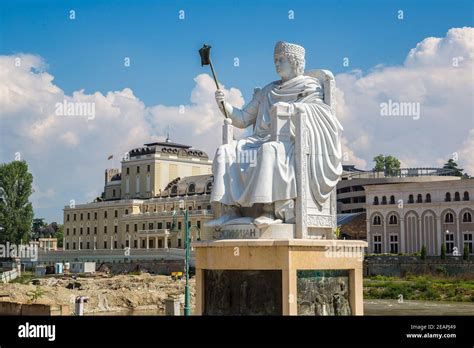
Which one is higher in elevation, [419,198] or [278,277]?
[419,198]

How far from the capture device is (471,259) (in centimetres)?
5962

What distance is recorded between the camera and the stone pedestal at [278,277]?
1177 centimetres

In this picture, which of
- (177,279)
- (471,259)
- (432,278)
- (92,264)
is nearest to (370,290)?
(432,278)

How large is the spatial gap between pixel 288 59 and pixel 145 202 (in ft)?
274

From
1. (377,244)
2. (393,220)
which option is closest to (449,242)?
(393,220)

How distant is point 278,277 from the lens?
11.8 meters

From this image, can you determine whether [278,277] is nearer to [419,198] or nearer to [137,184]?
[419,198]

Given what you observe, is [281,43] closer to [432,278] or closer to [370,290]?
[370,290]

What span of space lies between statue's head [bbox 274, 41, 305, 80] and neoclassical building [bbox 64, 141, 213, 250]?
72.0 meters

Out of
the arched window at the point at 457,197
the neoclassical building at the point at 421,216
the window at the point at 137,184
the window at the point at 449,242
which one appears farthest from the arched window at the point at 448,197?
the window at the point at 137,184

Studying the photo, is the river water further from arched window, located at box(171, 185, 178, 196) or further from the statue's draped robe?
arched window, located at box(171, 185, 178, 196)

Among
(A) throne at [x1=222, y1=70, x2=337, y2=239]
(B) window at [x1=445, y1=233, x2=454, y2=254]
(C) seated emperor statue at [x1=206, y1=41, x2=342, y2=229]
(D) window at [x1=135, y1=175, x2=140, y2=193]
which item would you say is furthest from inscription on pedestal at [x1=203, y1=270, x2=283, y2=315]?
(D) window at [x1=135, y1=175, x2=140, y2=193]

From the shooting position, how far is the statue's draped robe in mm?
12336

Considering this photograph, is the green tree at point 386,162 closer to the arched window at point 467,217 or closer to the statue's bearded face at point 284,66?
the arched window at point 467,217
